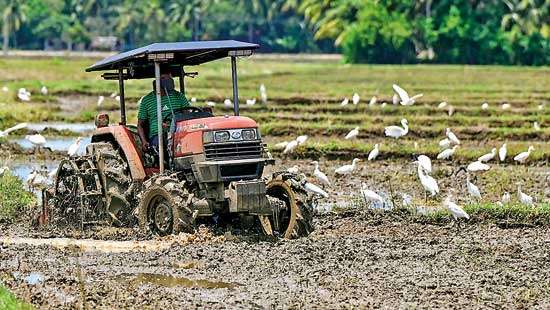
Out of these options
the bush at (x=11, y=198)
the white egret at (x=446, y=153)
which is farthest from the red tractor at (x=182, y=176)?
the white egret at (x=446, y=153)

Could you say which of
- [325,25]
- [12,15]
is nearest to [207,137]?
[325,25]

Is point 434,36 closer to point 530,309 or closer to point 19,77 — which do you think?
point 19,77

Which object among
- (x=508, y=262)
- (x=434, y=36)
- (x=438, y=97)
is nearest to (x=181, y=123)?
(x=508, y=262)

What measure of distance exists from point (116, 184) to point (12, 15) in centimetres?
7152

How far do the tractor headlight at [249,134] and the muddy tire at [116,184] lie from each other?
4.71ft

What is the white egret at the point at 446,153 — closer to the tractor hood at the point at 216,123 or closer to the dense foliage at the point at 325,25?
the tractor hood at the point at 216,123

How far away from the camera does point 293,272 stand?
943 cm

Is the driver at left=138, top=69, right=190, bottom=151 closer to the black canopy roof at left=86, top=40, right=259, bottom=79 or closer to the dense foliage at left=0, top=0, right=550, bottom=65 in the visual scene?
the black canopy roof at left=86, top=40, right=259, bottom=79

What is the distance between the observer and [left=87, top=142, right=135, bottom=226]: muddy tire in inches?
455

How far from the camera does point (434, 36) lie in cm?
6047

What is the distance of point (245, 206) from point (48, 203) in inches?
104

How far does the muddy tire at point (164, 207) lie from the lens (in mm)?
10656

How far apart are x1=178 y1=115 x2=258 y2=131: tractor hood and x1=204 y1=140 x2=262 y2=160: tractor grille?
0.51 feet

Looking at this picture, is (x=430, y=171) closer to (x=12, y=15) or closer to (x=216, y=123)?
(x=216, y=123)
